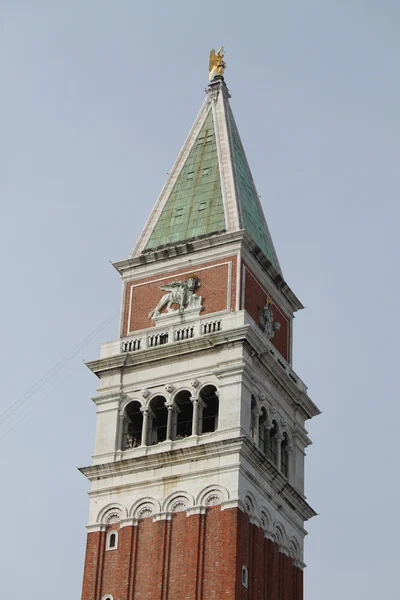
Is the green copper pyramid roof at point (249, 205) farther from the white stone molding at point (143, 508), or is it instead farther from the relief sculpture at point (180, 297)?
the white stone molding at point (143, 508)

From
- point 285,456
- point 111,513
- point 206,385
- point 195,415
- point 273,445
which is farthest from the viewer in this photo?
point 285,456

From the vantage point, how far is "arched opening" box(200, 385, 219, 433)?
71062 mm

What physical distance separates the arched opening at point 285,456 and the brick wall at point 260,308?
16.2ft

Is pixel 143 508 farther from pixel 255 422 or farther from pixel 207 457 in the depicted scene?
pixel 255 422

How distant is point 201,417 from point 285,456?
18.5ft

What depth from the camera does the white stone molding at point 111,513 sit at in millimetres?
69250

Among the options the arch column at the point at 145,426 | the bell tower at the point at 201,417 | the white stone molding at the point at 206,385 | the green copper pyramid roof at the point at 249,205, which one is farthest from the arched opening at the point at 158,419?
the green copper pyramid roof at the point at 249,205

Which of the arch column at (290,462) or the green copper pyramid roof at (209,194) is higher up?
the green copper pyramid roof at (209,194)

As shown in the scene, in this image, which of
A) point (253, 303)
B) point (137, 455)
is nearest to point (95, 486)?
point (137, 455)

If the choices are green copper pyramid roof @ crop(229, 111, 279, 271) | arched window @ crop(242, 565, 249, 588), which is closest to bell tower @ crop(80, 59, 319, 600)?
arched window @ crop(242, 565, 249, 588)

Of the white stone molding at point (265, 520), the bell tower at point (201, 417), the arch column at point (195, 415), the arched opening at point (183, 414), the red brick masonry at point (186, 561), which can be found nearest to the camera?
the red brick masonry at point (186, 561)

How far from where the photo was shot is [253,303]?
74.7m

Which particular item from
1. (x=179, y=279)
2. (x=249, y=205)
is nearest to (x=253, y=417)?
(x=179, y=279)

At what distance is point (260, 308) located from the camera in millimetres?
75375
